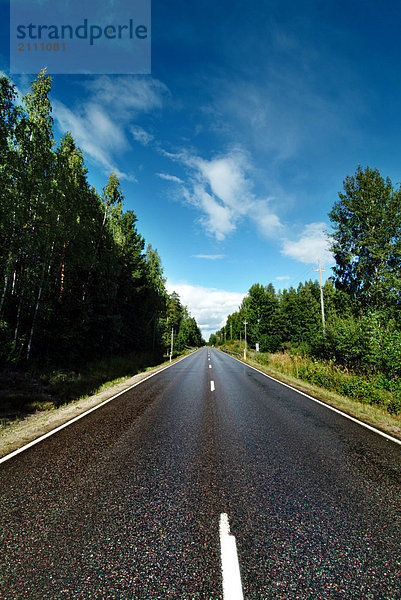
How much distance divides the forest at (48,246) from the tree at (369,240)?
1872cm

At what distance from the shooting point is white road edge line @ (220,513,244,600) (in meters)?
1.79

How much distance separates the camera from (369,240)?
Answer: 18.2m

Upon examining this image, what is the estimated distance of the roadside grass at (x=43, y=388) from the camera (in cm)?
730

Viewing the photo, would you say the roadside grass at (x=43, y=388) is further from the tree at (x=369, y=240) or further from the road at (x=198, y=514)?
the tree at (x=369, y=240)

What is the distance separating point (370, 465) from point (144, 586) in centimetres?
400

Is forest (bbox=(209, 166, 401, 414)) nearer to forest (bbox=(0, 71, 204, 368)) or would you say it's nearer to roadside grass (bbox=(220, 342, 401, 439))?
roadside grass (bbox=(220, 342, 401, 439))

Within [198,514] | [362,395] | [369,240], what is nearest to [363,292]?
[369,240]

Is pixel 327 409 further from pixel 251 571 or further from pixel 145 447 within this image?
pixel 251 571

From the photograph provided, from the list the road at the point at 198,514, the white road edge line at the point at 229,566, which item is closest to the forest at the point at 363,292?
the road at the point at 198,514

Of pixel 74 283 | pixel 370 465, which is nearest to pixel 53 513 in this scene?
pixel 370 465

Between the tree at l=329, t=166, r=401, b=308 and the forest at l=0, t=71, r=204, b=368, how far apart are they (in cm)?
1872

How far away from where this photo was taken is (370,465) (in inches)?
157

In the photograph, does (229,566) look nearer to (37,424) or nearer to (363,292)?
(37,424)

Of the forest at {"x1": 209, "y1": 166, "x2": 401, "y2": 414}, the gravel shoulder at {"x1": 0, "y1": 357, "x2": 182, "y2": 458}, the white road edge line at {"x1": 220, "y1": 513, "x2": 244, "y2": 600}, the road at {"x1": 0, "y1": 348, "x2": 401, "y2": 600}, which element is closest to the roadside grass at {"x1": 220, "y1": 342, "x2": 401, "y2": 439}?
the forest at {"x1": 209, "y1": 166, "x2": 401, "y2": 414}
